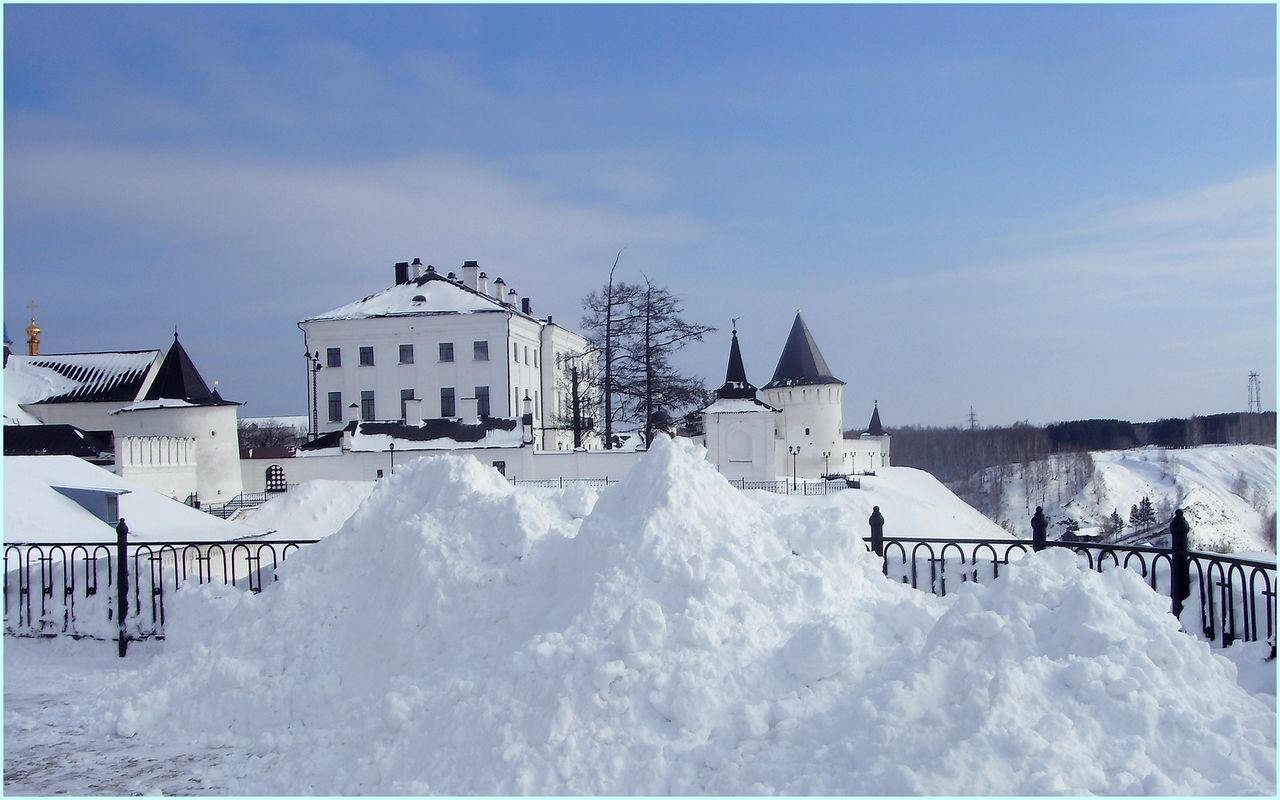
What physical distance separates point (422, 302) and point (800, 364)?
1792 centimetres

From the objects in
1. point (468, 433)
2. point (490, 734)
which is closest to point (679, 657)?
point (490, 734)

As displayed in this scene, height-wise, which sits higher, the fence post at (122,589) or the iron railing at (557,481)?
the fence post at (122,589)

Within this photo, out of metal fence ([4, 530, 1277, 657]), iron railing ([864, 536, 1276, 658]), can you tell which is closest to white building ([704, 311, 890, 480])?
metal fence ([4, 530, 1277, 657])

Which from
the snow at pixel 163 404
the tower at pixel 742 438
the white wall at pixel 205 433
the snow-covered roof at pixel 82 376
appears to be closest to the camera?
the white wall at pixel 205 433

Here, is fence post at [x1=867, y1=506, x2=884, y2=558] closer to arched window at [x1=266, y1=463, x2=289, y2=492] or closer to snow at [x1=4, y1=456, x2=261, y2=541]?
snow at [x1=4, y1=456, x2=261, y2=541]

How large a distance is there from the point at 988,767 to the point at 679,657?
1743 mm

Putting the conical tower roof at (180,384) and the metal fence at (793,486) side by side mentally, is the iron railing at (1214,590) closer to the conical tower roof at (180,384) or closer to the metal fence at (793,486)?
the metal fence at (793,486)

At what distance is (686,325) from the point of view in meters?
37.0

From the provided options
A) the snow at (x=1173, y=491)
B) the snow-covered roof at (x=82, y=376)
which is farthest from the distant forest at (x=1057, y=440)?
the snow-covered roof at (x=82, y=376)

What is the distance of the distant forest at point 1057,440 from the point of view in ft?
251

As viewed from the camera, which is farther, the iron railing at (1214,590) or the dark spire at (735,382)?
the dark spire at (735,382)

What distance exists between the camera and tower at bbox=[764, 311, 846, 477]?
1587 inches

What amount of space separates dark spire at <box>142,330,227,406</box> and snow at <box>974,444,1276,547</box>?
4897cm

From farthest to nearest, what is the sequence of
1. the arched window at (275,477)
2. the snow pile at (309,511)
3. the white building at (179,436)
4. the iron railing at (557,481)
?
the arched window at (275,477) < the iron railing at (557,481) < the white building at (179,436) < the snow pile at (309,511)
